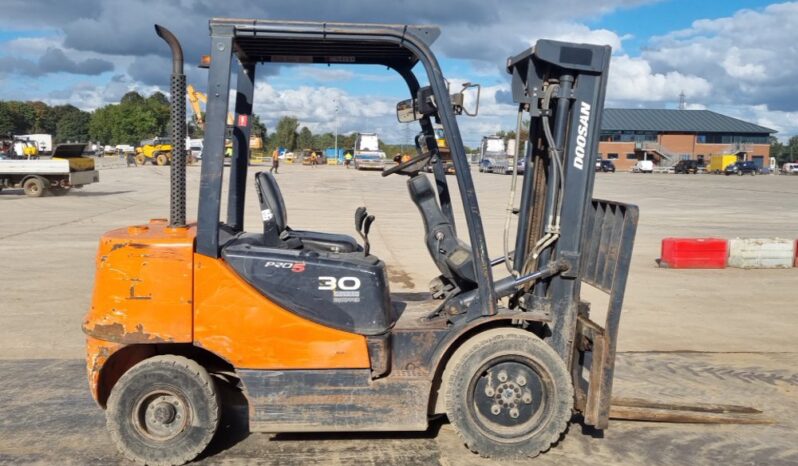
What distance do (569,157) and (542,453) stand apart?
79.5 inches

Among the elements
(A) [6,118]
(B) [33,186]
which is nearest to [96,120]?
(A) [6,118]

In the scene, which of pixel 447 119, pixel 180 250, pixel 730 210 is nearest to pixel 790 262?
pixel 447 119

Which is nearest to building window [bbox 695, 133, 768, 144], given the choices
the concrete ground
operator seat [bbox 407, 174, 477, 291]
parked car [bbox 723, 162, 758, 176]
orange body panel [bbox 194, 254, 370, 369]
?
parked car [bbox 723, 162, 758, 176]

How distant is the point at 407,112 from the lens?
5.13 m

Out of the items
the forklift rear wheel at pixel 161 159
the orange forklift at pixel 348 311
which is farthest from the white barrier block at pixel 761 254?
the forklift rear wheel at pixel 161 159

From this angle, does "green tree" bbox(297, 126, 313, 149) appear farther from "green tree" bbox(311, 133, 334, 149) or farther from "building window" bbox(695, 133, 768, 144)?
"building window" bbox(695, 133, 768, 144)

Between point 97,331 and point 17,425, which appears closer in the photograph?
point 97,331

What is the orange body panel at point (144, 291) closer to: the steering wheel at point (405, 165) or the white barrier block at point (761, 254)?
the steering wheel at point (405, 165)

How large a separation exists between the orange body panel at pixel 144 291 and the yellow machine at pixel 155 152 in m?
54.7

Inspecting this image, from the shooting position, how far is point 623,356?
744cm

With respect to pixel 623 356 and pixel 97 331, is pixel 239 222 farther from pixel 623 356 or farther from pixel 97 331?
pixel 623 356

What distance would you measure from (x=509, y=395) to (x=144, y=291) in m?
2.43

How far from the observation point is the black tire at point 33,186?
27.1 metres

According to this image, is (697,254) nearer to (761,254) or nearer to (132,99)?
(761,254)
